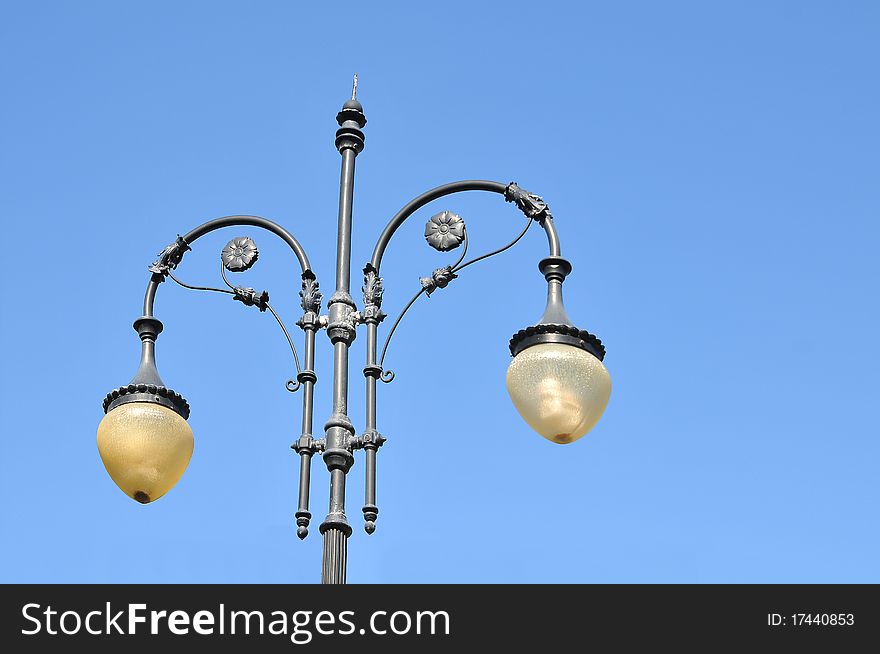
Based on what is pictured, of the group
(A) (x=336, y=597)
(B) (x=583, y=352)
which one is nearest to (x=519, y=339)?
(B) (x=583, y=352)

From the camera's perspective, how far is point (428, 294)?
11.8 metres

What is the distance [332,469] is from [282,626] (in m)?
1.28

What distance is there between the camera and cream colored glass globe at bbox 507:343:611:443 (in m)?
11.0

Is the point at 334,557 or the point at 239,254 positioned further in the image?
the point at 239,254

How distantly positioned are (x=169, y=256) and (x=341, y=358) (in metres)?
1.62

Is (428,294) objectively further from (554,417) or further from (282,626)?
(282,626)

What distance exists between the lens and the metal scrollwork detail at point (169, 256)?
1228 centimetres

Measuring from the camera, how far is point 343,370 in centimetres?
1119

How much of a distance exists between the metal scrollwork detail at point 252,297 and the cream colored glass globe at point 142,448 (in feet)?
3.05

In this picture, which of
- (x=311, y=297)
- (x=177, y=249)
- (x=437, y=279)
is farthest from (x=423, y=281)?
(x=177, y=249)

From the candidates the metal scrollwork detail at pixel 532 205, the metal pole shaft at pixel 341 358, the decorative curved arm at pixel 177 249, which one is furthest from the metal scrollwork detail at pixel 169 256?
the metal scrollwork detail at pixel 532 205

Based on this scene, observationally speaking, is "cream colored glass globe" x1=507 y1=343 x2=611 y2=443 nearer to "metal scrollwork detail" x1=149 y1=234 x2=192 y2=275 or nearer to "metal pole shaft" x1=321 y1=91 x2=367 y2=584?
"metal pole shaft" x1=321 y1=91 x2=367 y2=584

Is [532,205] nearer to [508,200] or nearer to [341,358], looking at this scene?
[508,200]

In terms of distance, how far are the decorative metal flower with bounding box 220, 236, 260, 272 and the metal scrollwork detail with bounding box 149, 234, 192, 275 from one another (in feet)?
0.81
